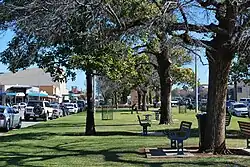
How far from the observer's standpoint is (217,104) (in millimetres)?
14766

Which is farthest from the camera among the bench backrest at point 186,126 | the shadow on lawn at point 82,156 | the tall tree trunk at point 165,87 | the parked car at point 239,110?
the parked car at point 239,110

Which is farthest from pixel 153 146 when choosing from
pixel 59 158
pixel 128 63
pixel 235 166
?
pixel 128 63

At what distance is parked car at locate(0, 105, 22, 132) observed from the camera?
28.1 m

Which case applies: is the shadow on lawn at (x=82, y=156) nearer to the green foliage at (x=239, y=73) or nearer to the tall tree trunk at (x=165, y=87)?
the green foliage at (x=239, y=73)

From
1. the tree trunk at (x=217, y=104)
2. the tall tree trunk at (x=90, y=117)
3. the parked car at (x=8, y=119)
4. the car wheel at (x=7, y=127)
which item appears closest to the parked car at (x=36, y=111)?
the parked car at (x=8, y=119)

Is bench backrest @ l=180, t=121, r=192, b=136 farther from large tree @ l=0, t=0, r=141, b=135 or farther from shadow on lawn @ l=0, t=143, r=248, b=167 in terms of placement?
large tree @ l=0, t=0, r=141, b=135

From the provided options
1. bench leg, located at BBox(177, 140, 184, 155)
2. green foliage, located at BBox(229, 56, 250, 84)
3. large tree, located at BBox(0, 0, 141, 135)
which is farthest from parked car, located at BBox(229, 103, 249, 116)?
bench leg, located at BBox(177, 140, 184, 155)

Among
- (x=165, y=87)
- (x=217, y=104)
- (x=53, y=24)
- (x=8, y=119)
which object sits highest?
(x=53, y=24)

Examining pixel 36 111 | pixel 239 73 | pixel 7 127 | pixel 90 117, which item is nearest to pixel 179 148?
pixel 90 117

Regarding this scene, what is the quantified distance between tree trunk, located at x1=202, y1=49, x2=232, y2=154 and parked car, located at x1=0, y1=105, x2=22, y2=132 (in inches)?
645

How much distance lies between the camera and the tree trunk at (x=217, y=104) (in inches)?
580

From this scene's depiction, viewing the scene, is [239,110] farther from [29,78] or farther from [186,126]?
[29,78]

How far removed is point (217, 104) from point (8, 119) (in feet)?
56.7

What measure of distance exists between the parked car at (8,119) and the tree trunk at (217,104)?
53.7ft
